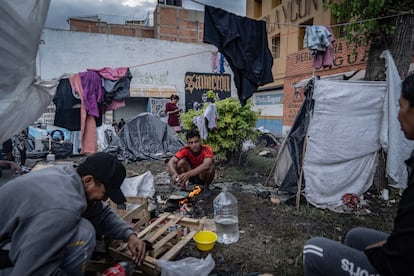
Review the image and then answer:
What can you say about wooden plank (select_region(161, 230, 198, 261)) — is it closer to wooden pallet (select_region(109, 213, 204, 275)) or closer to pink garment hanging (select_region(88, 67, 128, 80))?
wooden pallet (select_region(109, 213, 204, 275))

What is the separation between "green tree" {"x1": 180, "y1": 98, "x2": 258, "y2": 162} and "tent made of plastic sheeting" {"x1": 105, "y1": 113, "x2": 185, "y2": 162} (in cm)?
284

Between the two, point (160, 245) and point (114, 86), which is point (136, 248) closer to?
point (160, 245)

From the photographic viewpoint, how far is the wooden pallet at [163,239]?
233 centimetres

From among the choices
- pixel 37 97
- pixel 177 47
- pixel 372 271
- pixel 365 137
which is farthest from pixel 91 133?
pixel 177 47

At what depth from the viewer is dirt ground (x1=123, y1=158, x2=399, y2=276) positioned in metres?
2.89

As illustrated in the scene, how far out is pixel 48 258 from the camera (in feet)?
4.39

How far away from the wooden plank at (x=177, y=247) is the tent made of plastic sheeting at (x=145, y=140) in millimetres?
6385

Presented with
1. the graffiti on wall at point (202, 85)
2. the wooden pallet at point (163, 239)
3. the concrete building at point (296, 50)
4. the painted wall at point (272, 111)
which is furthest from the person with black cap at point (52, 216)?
the graffiti on wall at point (202, 85)

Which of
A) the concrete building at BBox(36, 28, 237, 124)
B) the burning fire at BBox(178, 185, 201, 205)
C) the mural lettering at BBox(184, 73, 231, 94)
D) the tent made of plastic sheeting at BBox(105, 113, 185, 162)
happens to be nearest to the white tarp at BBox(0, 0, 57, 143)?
the burning fire at BBox(178, 185, 201, 205)

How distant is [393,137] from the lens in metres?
4.21

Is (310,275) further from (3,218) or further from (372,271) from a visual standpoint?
(3,218)

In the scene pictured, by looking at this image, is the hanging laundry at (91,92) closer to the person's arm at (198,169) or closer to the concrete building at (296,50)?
the person's arm at (198,169)

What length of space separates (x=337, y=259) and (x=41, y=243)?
1.57m

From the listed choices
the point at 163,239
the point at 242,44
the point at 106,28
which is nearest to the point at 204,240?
the point at 163,239
